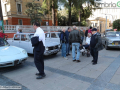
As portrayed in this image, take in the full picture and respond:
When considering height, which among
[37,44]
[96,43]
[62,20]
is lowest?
[96,43]

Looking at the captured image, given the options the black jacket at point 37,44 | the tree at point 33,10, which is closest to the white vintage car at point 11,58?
the black jacket at point 37,44

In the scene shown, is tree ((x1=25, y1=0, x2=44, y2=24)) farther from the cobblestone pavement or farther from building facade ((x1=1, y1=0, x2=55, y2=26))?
the cobblestone pavement

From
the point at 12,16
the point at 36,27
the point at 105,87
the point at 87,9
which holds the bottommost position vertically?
the point at 105,87

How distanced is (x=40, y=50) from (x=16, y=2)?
28114mm

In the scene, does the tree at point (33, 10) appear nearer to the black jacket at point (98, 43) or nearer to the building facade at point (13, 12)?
the building facade at point (13, 12)

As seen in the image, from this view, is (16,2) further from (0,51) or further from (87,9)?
(0,51)

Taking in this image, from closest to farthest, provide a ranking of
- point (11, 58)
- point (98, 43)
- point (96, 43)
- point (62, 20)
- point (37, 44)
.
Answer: point (37, 44) → point (11, 58) → point (98, 43) → point (96, 43) → point (62, 20)

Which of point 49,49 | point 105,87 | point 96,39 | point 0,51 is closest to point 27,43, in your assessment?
point 49,49

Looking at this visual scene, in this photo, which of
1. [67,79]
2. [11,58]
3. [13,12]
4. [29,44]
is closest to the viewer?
[67,79]

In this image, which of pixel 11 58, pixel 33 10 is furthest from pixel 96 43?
pixel 33 10

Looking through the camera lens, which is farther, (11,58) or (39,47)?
(11,58)

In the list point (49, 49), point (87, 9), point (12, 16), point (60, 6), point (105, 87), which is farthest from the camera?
point (87, 9)

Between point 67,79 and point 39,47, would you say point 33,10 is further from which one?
point 67,79

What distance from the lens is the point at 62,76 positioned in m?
4.30
